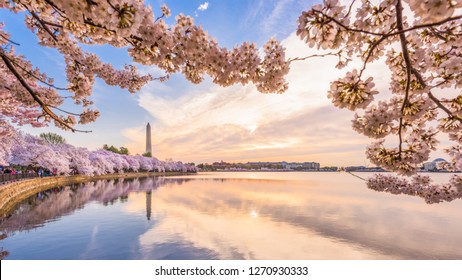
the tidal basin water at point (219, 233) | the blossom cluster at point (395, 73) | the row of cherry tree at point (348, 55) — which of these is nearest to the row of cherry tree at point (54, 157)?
the tidal basin water at point (219, 233)

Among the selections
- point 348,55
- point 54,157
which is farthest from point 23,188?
point 348,55

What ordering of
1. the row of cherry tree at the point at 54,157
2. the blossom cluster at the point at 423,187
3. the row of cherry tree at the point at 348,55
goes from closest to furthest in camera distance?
the row of cherry tree at the point at 348,55
the blossom cluster at the point at 423,187
the row of cherry tree at the point at 54,157

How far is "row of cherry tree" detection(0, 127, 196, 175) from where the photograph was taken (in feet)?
115

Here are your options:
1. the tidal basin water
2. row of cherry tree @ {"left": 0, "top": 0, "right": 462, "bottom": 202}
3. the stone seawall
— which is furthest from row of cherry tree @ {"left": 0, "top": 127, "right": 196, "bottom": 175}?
row of cherry tree @ {"left": 0, "top": 0, "right": 462, "bottom": 202}

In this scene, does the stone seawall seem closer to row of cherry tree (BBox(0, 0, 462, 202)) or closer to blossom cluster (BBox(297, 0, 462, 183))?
row of cherry tree (BBox(0, 0, 462, 202))

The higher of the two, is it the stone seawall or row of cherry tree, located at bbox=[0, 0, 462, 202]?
row of cherry tree, located at bbox=[0, 0, 462, 202]

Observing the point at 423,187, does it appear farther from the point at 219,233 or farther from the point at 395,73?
the point at 219,233

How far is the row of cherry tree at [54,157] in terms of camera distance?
35.2 meters

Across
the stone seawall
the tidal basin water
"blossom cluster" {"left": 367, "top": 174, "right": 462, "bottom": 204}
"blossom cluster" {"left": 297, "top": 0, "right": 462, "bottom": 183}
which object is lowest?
the tidal basin water

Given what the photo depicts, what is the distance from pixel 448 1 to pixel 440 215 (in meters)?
30.4

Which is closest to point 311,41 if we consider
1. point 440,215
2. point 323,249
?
point 323,249

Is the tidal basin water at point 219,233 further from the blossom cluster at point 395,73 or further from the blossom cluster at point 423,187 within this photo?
the blossom cluster at point 395,73

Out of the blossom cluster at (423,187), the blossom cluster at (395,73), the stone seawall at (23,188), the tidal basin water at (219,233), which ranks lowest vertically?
the tidal basin water at (219,233)

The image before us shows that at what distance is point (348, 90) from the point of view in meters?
2.95
